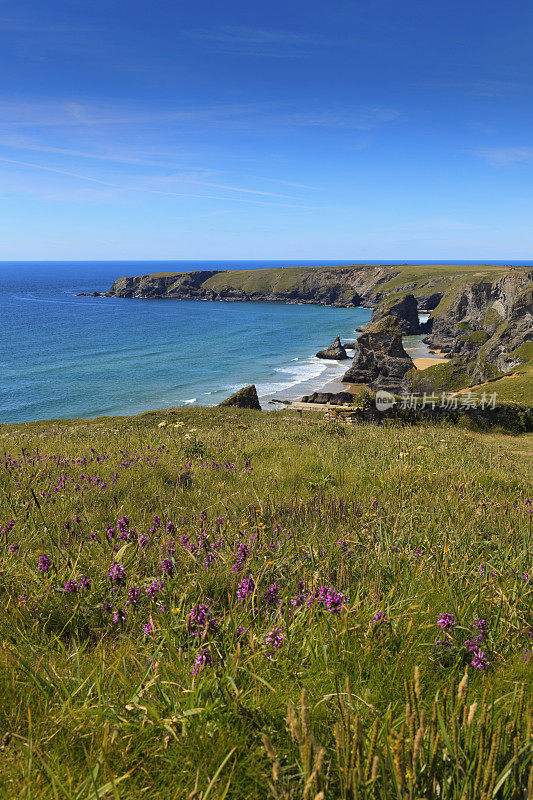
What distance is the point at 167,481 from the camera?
5305 millimetres

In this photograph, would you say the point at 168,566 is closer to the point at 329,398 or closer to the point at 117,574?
the point at 117,574

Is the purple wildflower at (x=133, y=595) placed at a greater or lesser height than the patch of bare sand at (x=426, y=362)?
greater

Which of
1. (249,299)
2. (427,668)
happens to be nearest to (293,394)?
(427,668)

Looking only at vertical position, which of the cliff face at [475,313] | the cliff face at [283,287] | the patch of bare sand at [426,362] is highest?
the cliff face at [283,287]

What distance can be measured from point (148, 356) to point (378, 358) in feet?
137

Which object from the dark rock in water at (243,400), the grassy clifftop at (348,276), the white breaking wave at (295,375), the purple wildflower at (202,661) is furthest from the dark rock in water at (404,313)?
the purple wildflower at (202,661)

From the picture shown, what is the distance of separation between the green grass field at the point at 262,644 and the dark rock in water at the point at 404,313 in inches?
4443

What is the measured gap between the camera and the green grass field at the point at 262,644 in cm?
146

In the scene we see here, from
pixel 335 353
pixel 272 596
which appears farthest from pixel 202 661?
pixel 335 353

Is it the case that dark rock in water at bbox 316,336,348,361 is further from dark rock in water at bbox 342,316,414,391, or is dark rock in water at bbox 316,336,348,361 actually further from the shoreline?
dark rock in water at bbox 342,316,414,391

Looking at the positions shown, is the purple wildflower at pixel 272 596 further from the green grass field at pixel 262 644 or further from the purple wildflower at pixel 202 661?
the purple wildflower at pixel 202 661

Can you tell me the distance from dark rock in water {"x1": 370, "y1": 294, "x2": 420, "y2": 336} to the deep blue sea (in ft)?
30.1

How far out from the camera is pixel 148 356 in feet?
262

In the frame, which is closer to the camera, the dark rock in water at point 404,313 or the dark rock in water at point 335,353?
the dark rock in water at point 335,353
